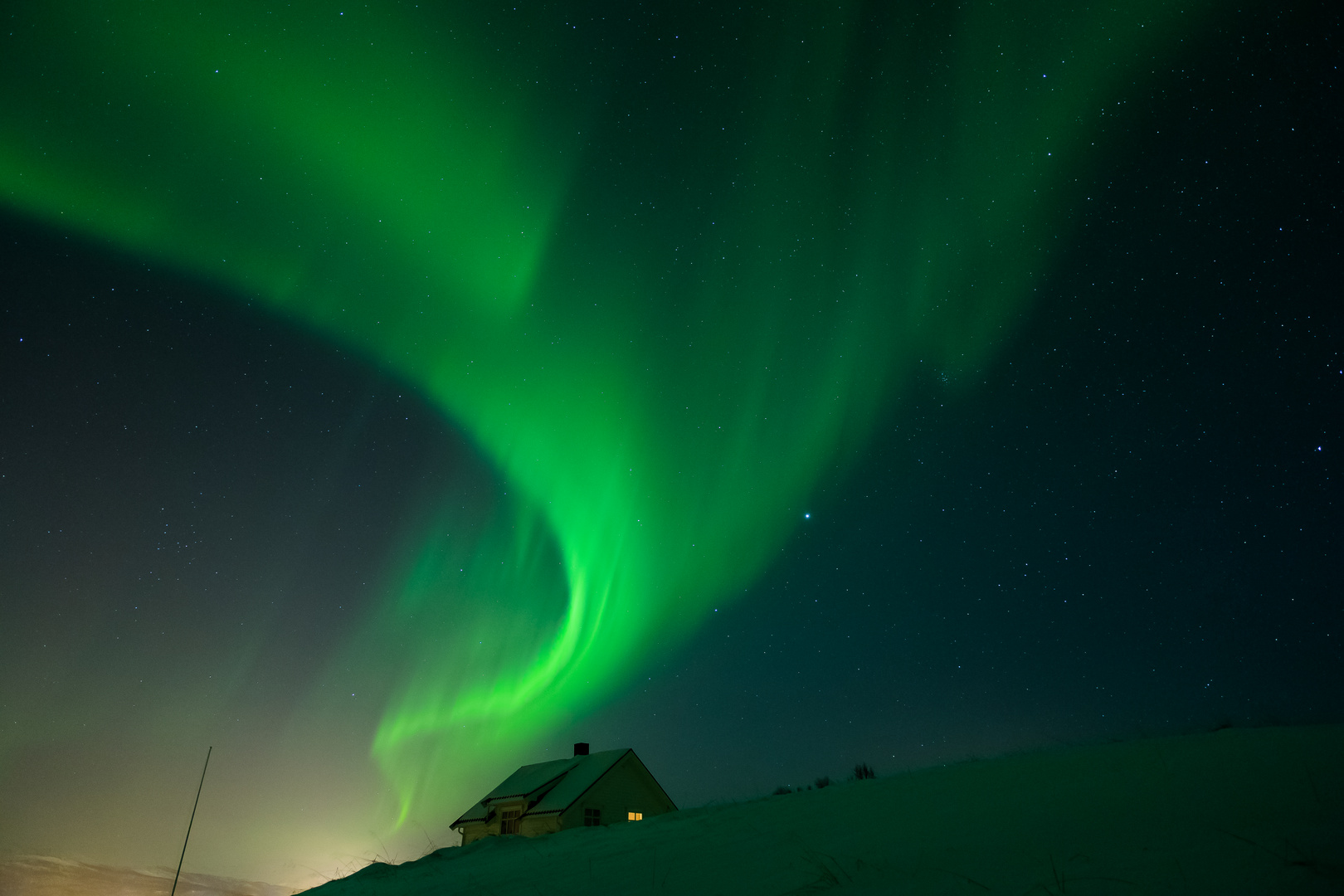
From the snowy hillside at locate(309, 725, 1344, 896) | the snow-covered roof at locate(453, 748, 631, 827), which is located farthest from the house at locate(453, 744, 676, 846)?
the snowy hillside at locate(309, 725, 1344, 896)

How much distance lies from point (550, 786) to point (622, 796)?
2883 millimetres

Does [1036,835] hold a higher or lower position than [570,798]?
lower

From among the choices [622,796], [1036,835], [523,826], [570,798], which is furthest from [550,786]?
[1036,835]

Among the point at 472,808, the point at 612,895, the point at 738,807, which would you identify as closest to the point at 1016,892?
the point at 612,895

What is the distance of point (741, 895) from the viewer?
430 centimetres

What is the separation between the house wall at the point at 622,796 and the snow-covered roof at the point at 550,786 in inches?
11.8

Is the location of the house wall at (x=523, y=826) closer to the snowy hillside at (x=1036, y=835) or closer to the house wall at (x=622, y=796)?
the house wall at (x=622, y=796)

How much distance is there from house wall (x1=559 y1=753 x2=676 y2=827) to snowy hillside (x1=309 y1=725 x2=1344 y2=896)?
20916mm

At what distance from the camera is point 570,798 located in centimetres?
2725

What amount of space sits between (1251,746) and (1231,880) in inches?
124

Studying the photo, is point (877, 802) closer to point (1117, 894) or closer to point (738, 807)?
point (738, 807)

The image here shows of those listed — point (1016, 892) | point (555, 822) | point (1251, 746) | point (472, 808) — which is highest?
point (472, 808)

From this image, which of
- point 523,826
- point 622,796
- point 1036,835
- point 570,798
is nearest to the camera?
point 1036,835

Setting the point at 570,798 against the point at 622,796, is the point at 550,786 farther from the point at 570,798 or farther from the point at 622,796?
the point at 622,796
